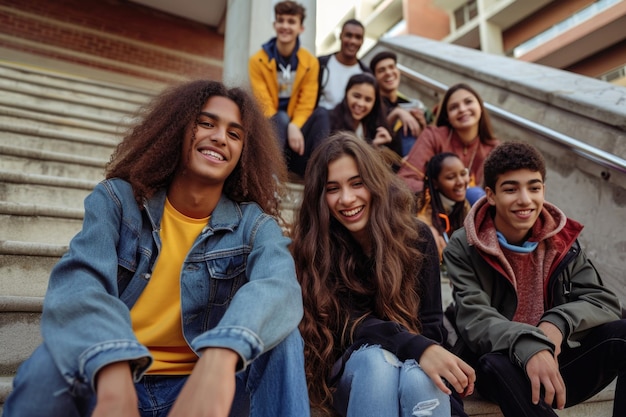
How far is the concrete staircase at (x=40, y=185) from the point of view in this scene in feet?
4.45

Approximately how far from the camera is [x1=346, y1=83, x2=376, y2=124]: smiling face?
2.98m

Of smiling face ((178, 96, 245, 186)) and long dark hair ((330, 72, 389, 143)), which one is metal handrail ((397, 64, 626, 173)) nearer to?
long dark hair ((330, 72, 389, 143))

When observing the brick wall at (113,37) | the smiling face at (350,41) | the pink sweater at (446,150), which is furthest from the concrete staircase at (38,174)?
the brick wall at (113,37)

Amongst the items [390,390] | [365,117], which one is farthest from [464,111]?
[390,390]

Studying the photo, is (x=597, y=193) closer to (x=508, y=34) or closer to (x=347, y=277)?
(x=347, y=277)

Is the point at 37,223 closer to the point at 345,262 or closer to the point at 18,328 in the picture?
the point at 18,328

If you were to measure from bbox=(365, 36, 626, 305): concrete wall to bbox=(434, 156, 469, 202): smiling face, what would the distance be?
1.66 feet

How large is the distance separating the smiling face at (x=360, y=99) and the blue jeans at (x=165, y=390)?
2.27 meters

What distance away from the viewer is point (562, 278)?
1.48 meters

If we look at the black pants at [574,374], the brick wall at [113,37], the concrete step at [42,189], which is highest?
the brick wall at [113,37]

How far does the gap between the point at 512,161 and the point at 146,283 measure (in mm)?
1362

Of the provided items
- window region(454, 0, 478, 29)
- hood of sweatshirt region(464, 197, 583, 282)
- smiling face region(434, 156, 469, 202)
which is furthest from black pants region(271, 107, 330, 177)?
window region(454, 0, 478, 29)

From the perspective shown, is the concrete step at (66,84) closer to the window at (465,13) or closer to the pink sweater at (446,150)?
the pink sweater at (446,150)

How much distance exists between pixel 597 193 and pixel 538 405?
1.46 m
